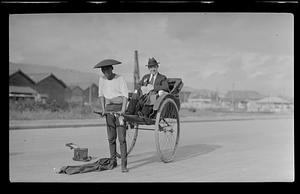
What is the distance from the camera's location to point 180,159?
6.82m

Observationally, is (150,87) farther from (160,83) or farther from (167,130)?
(167,130)

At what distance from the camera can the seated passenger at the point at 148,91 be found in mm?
6340

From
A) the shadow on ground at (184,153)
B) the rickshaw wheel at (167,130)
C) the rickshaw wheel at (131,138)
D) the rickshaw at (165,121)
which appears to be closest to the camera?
the rickshaw at (165,121)

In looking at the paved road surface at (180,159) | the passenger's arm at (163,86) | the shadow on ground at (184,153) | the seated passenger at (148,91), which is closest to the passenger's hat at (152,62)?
the seated passenger at (148,91)

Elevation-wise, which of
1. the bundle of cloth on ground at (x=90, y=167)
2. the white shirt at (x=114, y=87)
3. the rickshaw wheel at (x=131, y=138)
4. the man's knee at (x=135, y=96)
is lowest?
the bundle of cloth on ground at (x=90, y=167)

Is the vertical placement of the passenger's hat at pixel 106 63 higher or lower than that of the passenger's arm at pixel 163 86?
higher

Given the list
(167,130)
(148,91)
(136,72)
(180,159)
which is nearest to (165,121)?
(167,130)

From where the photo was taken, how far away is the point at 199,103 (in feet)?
26.9

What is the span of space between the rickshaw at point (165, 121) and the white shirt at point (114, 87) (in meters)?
0.36

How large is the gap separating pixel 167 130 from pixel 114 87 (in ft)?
3.67

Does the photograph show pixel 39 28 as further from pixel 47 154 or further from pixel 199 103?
pixel 199 103

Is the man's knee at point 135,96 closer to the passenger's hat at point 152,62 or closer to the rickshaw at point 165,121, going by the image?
Result: the rickshaw at point 165,121
